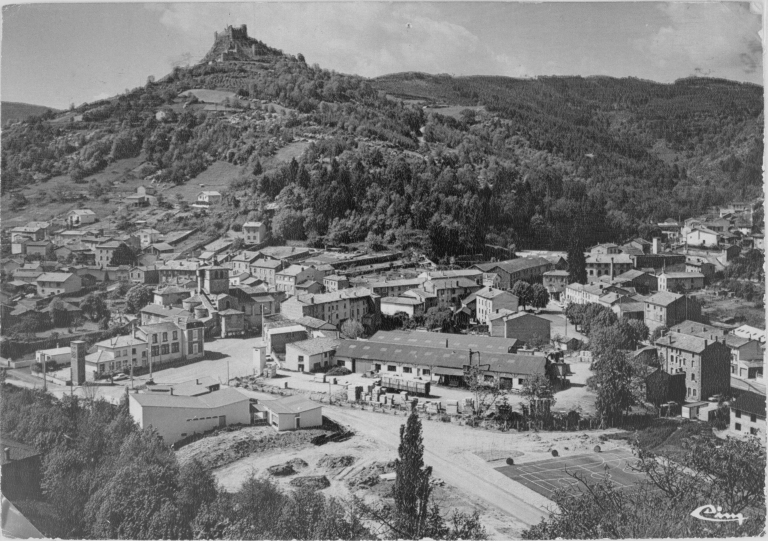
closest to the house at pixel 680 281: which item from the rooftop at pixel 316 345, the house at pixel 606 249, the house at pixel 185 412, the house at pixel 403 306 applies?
the house at pixel 606 249

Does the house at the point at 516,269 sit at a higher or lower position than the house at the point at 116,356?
higher

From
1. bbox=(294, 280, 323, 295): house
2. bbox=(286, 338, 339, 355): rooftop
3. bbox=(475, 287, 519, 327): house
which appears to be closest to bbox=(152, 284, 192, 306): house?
bbox=(286, 338, 339, 355): rooftop

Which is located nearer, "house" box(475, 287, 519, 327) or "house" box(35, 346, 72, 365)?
"house" box(35, 346, 72, 365)

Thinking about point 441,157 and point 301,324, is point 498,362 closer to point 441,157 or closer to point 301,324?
point 301,324

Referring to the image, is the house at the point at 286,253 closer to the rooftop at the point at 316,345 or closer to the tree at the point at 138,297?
the tree at the point at 138,297

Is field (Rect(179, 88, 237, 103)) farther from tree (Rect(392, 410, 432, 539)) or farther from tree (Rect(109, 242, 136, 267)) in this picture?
tree (Rect(392, 410, 432, 539))

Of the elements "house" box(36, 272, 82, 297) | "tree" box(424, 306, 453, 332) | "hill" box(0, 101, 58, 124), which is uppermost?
"hill" box(0, 101, 58, 124)
